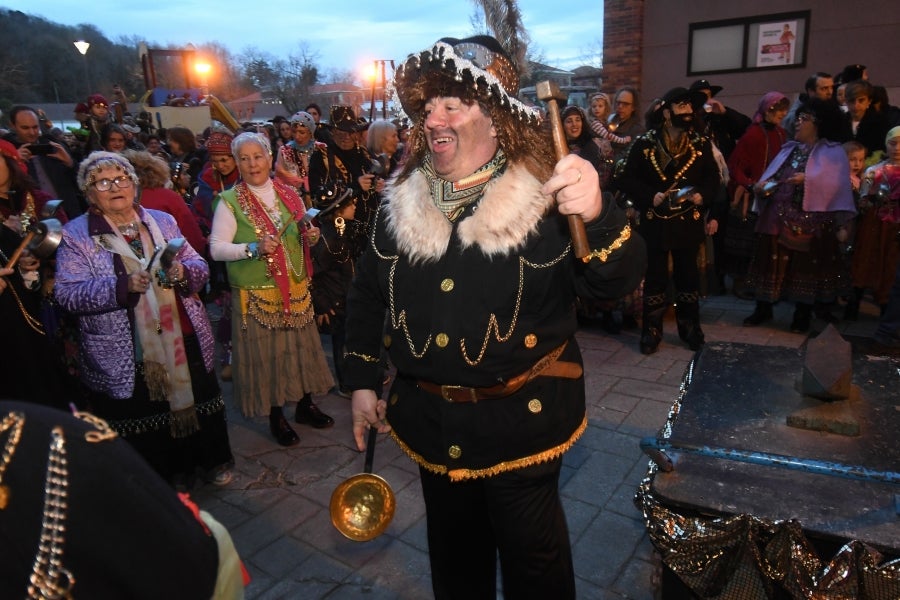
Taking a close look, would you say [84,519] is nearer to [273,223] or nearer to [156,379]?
[156,379]

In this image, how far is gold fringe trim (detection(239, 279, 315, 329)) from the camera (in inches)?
158

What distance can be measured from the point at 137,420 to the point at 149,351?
43cm

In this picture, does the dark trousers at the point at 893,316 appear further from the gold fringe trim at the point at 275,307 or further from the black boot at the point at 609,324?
the gold fringe trim at the point at 275,307

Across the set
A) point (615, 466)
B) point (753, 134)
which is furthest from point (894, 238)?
point (615, 466)

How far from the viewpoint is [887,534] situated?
6.04 ft

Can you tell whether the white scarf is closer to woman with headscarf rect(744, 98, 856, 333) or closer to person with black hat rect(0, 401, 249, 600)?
person with black hat rect(0, 401, 249, 600)

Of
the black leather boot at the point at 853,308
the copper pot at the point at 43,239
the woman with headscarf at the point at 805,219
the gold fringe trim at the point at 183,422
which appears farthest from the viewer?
the black leather boot at the point at 853,308

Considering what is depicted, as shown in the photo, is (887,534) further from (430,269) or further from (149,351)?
(149,351)

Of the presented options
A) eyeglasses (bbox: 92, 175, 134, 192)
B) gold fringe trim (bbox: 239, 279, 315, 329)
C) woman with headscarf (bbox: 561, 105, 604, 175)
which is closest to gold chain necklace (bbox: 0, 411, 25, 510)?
eyeglasses (bbox: 92, 175, 134, 192)

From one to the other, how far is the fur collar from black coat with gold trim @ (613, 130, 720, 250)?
3631 mm

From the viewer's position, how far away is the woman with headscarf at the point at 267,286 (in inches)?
153

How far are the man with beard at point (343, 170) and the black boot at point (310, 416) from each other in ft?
4.96

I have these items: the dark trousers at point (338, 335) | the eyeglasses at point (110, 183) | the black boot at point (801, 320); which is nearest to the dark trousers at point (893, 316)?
the black boot at point (801, 320)

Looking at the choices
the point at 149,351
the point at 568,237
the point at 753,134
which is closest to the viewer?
the point at 568,237
